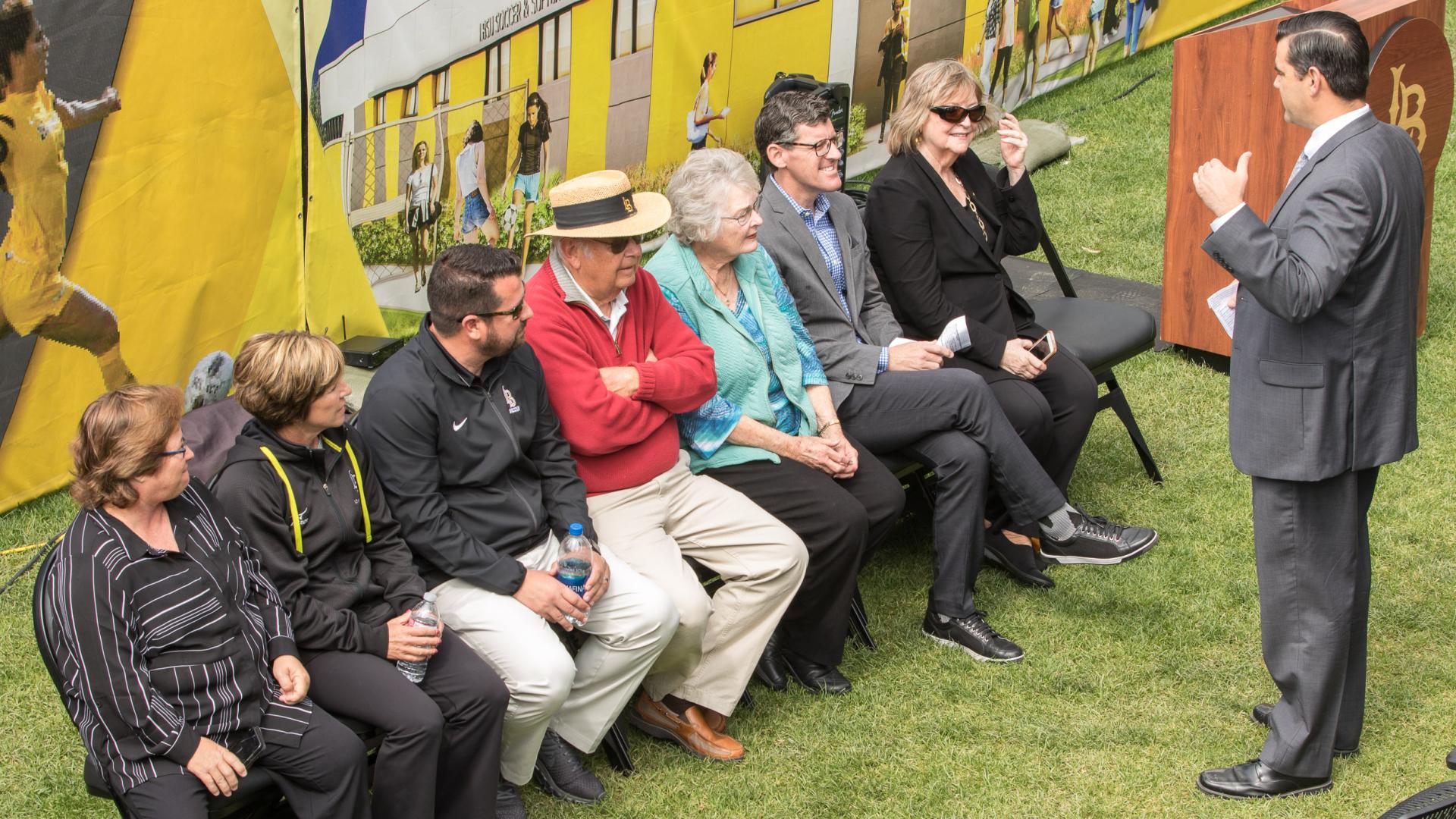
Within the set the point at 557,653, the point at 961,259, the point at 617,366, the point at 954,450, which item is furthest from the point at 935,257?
the point at 557,653

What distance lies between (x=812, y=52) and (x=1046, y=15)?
2.90m

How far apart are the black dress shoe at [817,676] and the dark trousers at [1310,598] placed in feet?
4.10

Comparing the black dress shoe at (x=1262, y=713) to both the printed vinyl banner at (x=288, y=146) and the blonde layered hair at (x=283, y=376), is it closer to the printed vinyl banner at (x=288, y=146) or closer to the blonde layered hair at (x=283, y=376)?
the blonde layered hair at (x=283, y=376)

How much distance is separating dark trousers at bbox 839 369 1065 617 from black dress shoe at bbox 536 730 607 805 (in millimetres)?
1420

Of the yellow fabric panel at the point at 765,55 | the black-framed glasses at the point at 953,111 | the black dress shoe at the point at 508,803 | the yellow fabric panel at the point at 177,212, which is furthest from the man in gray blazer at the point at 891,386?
the yellow fabric panel at the point at 765,55

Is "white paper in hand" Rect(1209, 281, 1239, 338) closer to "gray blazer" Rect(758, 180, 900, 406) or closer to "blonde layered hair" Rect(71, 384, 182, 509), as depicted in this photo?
"gray blazer" Rect(758, 180, 900, 406)

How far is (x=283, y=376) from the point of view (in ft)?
10.8

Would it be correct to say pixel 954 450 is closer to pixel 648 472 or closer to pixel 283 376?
pixel 648 472

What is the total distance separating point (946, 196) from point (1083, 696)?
1.89 m

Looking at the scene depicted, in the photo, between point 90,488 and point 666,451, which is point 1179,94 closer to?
point 666,451

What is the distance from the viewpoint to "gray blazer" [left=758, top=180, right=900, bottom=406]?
482 centimetres

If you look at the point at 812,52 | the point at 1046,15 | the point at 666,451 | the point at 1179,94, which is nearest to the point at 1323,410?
the point at 666,451

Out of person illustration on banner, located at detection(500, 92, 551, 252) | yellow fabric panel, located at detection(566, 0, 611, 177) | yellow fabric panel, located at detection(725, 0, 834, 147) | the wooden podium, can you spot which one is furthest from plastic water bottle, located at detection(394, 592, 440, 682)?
yellow fabric panel, located at detection(725, 0, 834, 147)

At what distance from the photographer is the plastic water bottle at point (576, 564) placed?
3.69 meters
